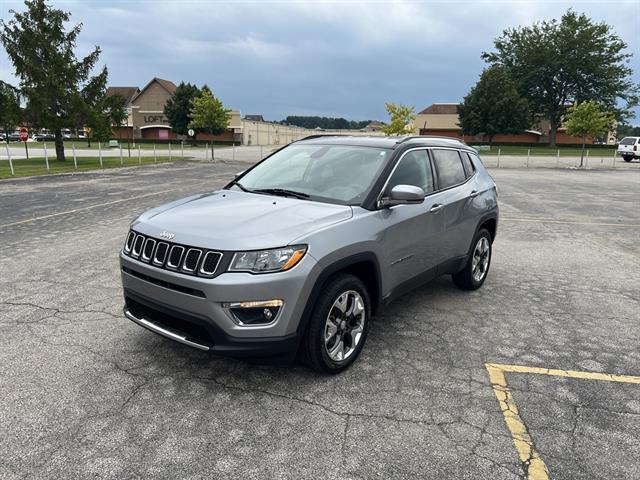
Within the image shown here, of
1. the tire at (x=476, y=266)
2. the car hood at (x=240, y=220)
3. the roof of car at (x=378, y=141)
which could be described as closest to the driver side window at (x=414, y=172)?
the roof of car at (x=378, y=141)

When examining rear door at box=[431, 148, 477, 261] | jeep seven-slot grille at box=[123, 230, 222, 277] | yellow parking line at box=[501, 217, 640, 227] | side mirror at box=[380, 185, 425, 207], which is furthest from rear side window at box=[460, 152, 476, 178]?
yellow parking line at box=[501, 217, 640, 227]

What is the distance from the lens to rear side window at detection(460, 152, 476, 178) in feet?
18.0

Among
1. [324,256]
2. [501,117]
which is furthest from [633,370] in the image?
[501,117]

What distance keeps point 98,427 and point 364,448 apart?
162 centimetres

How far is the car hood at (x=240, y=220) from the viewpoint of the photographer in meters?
3.12

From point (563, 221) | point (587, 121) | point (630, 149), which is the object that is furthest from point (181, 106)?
point (563, 221)

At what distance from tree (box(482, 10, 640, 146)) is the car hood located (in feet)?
236

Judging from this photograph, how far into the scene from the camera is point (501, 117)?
61.4 m

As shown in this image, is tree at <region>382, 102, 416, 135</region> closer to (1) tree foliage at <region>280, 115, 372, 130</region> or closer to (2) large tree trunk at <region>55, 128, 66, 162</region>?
(2) large tree trunk at <region>55, 128, 66, 162</region>

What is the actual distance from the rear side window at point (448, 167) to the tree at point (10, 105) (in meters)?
29.6

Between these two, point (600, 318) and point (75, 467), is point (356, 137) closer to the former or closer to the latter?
point (600, 318)

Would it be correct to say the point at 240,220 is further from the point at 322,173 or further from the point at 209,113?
the point at 209,113

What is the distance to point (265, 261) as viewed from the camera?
3.07 meters

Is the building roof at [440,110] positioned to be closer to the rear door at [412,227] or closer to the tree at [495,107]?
the tree at [495,107]
